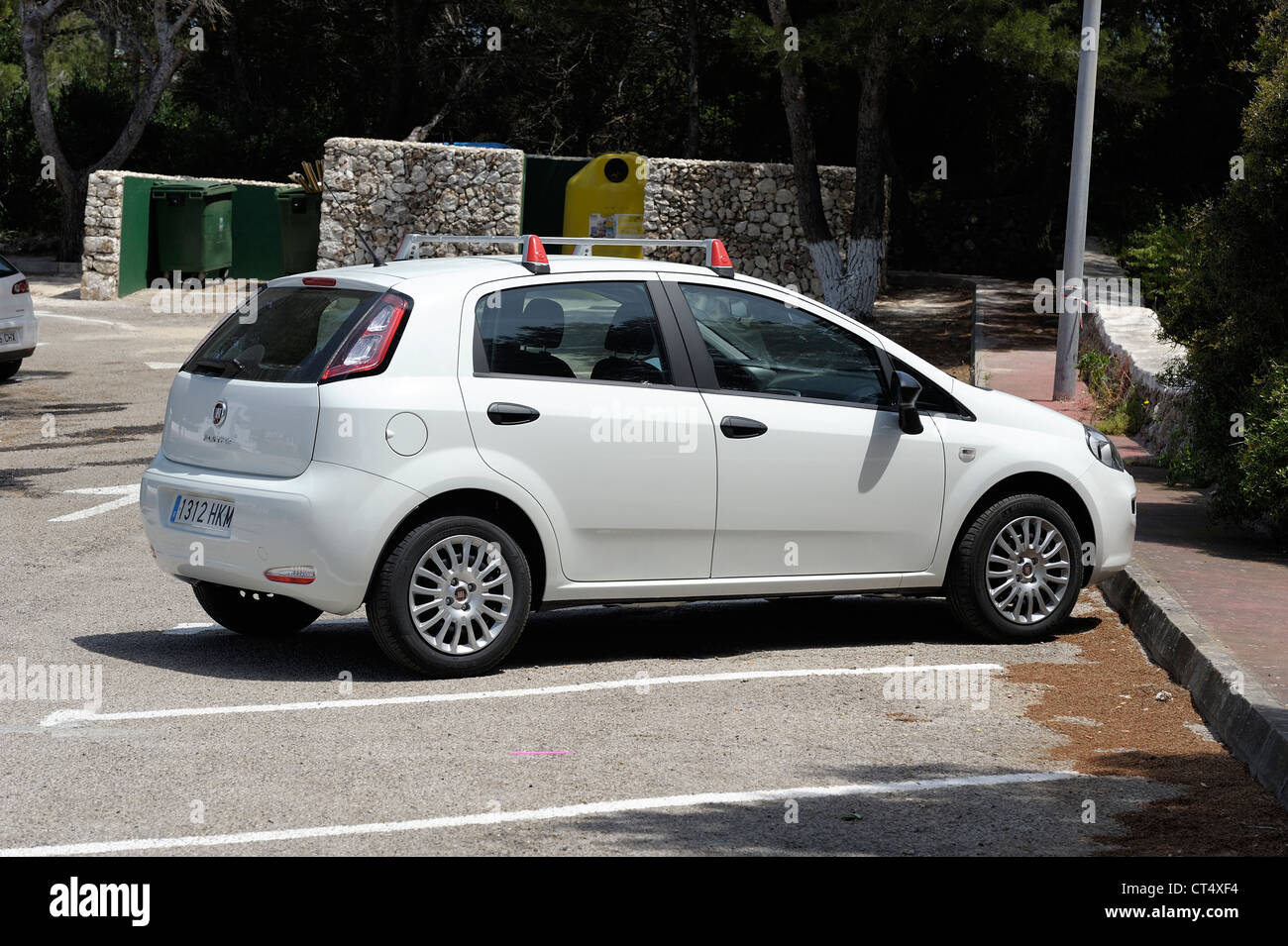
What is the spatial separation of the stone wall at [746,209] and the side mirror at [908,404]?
63.5 ft

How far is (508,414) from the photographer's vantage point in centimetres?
669

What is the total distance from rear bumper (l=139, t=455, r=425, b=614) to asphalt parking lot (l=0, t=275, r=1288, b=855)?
1.51 feet

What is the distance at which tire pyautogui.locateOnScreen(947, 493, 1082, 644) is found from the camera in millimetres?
7551

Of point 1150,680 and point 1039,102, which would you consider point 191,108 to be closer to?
point 1039,102

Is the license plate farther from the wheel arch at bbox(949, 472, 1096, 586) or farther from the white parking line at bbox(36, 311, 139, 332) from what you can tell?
the white parking line at bbox(36, 311, 139, 332)

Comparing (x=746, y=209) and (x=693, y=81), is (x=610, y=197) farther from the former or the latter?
(x=693, y=81)

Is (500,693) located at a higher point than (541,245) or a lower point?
lower

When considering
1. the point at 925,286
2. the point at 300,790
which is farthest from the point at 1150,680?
the point at 925,286

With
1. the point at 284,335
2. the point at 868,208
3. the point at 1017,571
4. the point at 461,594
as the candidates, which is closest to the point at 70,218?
the point at 868,208

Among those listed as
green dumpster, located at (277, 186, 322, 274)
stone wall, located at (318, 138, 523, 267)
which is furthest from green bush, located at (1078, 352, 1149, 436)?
green dumpster, located at (277, 186, 322, 274)

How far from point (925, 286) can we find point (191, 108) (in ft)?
69.1

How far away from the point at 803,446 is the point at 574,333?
3.70 feet

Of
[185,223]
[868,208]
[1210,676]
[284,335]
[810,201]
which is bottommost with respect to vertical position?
[1210,676]

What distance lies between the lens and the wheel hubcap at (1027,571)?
762 cm
